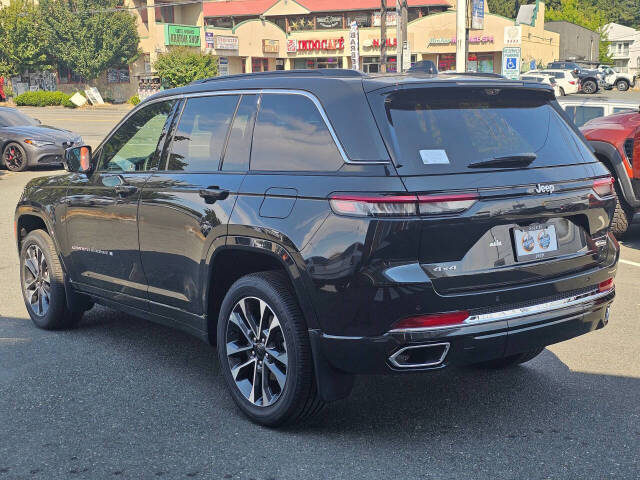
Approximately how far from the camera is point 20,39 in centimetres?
6850

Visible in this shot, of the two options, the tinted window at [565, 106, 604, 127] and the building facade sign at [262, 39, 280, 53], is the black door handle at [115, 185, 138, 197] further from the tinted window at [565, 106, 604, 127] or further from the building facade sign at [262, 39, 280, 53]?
the building facade sign at [262, 39, 280, 53]

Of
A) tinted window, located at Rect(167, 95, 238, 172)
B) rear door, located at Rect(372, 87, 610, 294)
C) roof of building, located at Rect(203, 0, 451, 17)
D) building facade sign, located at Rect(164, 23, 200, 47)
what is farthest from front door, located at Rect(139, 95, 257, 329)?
roof of building, located at Rect(203, 0, 451, 17)

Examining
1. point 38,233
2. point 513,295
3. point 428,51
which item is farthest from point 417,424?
point 428,51

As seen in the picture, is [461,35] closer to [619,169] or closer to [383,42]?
[619,169]

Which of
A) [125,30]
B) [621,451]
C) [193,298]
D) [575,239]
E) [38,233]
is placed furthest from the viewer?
[125,30]

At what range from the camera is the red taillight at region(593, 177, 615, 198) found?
4461mm

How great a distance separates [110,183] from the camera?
5.60m

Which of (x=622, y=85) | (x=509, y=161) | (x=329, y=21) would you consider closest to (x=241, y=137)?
(x=509, y=161)

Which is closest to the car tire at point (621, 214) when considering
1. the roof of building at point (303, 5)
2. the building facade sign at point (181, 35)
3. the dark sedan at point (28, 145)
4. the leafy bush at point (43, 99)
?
the dark sedan at point (28, 145)

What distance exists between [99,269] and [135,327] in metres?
0.95

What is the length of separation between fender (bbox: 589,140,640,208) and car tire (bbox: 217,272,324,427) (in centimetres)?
650

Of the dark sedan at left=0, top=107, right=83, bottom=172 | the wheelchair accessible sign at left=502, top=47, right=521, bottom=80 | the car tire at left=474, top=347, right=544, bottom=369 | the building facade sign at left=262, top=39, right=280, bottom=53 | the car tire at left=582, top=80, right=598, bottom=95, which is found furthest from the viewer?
the building facade sign at left=262, top=39, right=280, bottom=53

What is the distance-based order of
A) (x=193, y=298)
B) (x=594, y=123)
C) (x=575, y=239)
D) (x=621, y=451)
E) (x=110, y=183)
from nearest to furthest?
(x=621, y=451)
(x=575, y=239)
(x=193, y=298)
(x=110, y=183)
(x=594, y=123)

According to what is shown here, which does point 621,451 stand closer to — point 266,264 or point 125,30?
point 266,264
